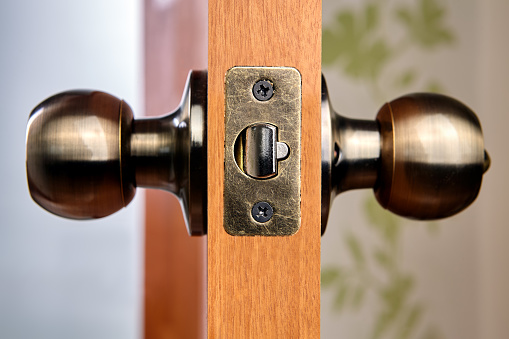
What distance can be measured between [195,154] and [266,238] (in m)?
0.06

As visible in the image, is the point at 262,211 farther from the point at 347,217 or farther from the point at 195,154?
the point at 347,217

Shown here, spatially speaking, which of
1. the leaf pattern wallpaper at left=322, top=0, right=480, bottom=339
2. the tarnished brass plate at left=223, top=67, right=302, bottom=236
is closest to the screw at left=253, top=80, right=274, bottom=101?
the tarnished brass plate at left=223, top=67, right=302, bottom=236

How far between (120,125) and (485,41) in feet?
3.37

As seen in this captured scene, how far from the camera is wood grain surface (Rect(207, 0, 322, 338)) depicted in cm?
19

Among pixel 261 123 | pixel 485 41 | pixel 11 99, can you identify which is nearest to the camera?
pixel 261 123

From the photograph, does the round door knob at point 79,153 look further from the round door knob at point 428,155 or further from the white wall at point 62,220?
the white wall at point 62,220

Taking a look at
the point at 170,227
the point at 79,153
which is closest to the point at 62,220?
the point at 170,227

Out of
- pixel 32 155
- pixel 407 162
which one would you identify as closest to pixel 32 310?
pixel 32 155

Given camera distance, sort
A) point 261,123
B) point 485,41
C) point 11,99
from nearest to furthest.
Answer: point 261,123
point 11,99
point 485,41

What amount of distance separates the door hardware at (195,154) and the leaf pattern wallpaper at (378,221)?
0.86 meters

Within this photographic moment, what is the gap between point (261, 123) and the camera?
0.19 m

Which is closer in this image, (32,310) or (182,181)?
(182,181)

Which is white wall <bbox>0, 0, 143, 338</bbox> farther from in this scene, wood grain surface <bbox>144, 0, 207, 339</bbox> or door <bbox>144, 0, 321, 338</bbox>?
door <bbox>144, 0, 321, 338</bbox>

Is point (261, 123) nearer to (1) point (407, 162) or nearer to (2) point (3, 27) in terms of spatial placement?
(1) point (407, 162)
